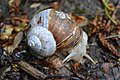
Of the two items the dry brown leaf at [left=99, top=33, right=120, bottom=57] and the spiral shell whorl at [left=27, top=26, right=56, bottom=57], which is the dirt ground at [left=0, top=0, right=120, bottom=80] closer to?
the dry brown leaf at [left=99, top=33, right=120, bottom=57]

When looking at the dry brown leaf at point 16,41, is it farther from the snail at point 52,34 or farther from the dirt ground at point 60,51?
the snail at point 52,34

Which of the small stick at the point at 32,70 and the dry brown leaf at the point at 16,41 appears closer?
the small stick at the point at 32,70

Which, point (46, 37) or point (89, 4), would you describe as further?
point (89, 4)

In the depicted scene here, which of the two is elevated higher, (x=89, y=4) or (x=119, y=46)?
(x=89, y=4)

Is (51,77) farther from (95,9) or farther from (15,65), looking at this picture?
(95,9)

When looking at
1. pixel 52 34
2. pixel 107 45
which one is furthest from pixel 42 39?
pixel 107 45

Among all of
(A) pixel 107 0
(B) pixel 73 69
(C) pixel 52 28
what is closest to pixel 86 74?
(B) pixel 73 69

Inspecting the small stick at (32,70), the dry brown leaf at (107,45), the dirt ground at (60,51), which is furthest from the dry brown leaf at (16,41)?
the dry brown leaf at (107,45)
